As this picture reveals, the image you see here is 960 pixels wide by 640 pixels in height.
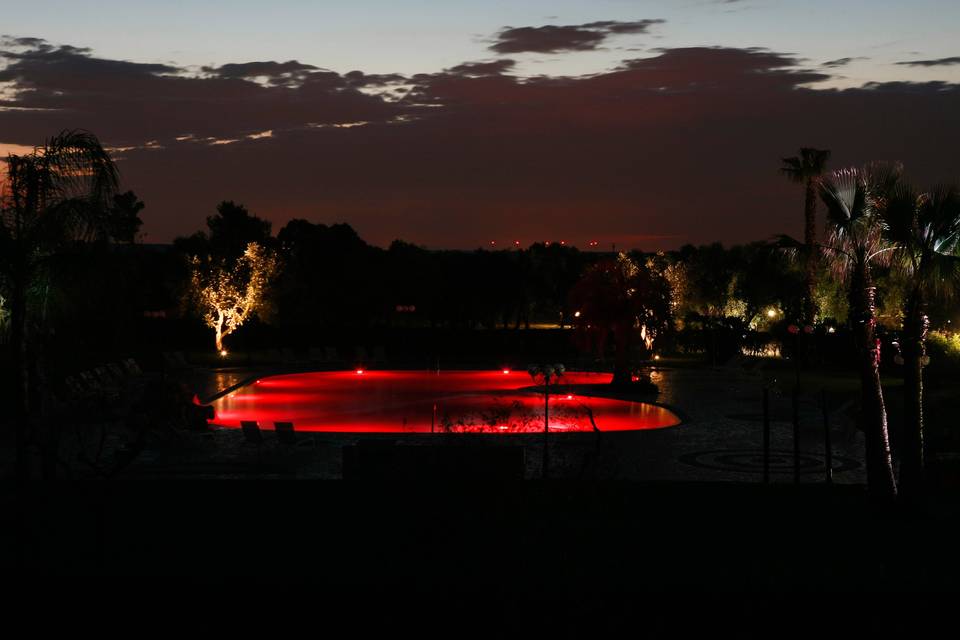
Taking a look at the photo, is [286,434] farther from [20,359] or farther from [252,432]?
[20,359]

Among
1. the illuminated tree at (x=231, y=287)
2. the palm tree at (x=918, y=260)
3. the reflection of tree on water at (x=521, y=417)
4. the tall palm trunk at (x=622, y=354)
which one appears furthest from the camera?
the illuminated tree at (x=231, y=287)

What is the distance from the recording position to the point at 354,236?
79.7 metres

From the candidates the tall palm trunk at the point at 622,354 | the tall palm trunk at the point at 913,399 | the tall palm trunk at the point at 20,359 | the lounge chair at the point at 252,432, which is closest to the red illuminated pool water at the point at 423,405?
the tall palm trunk at the point at 622,354

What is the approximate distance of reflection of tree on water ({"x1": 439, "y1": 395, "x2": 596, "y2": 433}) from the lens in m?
20.9

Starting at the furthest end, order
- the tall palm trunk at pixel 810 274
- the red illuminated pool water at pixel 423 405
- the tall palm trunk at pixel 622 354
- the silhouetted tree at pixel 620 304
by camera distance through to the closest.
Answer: the tall palm trunk at pixel 810 274
the tall palm trunk at pixel 622 354
the silhouetted tree at pixel 620 304
the red illuminated pool water at pixel 423 405

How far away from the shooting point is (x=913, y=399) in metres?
12.1

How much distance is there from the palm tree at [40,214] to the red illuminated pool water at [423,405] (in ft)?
25.7

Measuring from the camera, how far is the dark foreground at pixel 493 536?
989cm

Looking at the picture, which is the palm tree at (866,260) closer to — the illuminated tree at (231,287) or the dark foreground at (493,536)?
the dark foreground at (493,536)

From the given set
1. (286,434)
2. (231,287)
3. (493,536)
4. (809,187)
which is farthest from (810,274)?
(493,536)

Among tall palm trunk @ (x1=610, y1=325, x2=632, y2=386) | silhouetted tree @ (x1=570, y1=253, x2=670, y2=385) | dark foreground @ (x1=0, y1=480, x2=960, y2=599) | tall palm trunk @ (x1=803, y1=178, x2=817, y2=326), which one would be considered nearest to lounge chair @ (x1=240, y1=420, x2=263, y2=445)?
dark foreground @ (x1=0, y1=480, x2=960, y2=599)

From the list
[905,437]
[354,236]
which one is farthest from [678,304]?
[905,437]

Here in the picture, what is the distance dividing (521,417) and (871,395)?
39.0ft

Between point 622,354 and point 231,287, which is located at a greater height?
point 231,287
